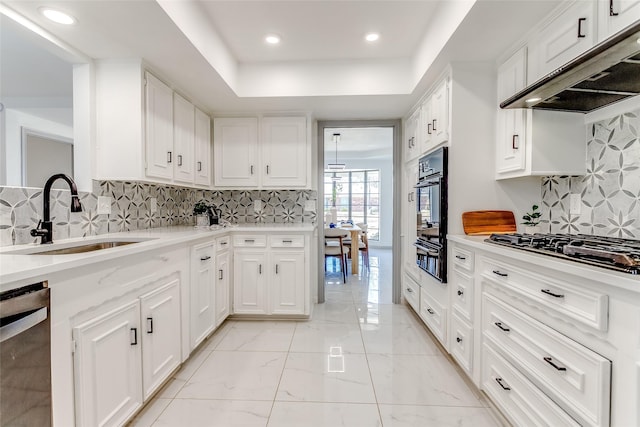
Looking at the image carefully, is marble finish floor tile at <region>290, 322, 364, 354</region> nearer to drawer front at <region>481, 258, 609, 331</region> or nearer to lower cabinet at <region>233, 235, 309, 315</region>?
lower cabinet at <region>233, 235, 309, 315</region>

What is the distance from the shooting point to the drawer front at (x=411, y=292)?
283cm

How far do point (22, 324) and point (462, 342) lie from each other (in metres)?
2.18

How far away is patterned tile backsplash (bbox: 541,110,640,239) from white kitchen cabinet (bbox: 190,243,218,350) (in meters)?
2.55

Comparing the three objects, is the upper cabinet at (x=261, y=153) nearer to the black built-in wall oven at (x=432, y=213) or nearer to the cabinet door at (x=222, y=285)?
the cabinet door at (x=222, y=285)

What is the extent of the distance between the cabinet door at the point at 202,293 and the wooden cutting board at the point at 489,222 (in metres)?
2.01

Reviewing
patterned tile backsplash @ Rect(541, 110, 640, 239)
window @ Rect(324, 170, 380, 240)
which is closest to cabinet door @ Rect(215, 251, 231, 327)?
patterned tile backsplash @ Rect(541, 110, 640, 239)

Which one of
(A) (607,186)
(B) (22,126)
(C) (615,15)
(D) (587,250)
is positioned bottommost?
(D) (587,250)

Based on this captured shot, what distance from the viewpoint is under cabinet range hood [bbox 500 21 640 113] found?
1011mm

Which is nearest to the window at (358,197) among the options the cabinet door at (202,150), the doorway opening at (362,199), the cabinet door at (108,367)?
the doorway opening at (362,199)

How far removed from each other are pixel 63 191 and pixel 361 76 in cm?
243

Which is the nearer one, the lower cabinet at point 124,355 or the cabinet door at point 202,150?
the lower cabinet at point 124,355

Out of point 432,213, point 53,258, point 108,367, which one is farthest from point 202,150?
point 432,213

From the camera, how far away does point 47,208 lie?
154cm

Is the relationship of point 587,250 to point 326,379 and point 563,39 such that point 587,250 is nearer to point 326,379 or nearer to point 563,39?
point 563,39
